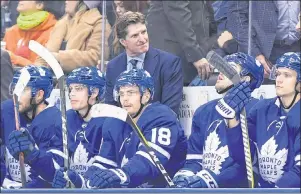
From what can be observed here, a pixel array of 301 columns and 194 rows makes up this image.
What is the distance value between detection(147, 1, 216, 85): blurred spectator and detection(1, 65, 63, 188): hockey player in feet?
2.62

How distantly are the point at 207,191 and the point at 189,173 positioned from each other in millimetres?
1454

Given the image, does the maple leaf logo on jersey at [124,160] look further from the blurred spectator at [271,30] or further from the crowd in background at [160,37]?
the blurred spectator at [271,30]

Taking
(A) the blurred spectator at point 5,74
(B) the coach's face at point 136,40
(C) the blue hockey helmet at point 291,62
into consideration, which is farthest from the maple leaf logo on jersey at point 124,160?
(A) the blurred spectator at point 5,74

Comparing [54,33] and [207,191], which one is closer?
[207,191]

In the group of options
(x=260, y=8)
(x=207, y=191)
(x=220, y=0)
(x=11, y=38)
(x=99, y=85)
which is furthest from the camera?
(x=11, y=38)

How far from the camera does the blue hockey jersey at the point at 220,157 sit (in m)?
6.69

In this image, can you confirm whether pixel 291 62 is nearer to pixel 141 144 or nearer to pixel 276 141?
pixel 276 141

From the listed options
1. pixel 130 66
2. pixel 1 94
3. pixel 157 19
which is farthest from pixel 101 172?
pixel 1 94

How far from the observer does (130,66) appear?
744 cm

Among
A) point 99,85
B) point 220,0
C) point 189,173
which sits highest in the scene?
point 220,0

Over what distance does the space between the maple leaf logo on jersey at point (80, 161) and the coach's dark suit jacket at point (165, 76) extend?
1.32 feet

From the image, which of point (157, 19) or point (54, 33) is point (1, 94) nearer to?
point (54, 33)

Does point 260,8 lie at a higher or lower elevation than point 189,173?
higher

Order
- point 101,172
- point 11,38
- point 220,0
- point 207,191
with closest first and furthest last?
point 207,191 < point 101,172 < point 220,0 < point 11,38
